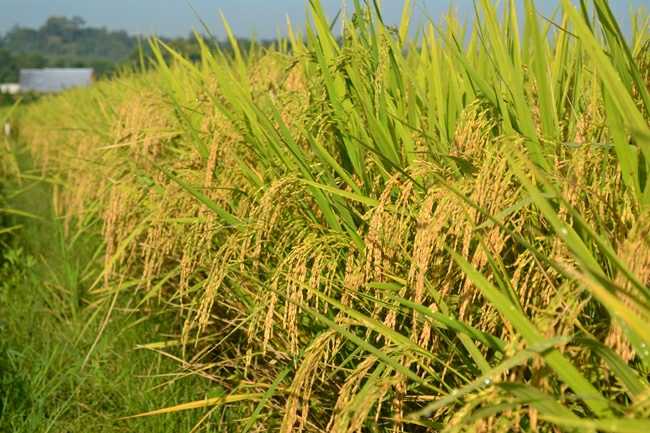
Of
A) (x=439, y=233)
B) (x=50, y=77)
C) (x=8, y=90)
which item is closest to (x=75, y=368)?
(x=439, y=233)

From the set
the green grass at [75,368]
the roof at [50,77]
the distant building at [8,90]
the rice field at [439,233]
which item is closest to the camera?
the rice field at [439,233]

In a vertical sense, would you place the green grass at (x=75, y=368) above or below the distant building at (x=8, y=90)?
above

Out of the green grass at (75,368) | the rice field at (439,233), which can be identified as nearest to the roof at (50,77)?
the green grass at (75,368)

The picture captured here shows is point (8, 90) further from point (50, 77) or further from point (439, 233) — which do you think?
point (50, 77)

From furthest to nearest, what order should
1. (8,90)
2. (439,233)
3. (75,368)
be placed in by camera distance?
(8,90)
(75,368)
(439,233)

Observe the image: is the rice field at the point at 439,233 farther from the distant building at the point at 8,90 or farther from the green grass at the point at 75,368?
the distant building at the point at 8,90

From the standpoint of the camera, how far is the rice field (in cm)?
119

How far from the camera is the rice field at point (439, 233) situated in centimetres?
119

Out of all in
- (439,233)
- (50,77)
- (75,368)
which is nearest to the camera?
(439,233)

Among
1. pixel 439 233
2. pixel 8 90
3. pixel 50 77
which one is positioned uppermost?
pixel 439 233

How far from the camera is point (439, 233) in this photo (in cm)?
164

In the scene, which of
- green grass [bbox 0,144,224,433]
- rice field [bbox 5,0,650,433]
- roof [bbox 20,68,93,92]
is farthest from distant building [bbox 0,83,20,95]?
rice field [bbox 5,0,650,433]

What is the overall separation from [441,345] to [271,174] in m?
0.81

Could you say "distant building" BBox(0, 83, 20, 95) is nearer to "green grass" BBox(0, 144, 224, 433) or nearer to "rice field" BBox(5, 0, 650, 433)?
"green grass" BBox(0, 144, 224, 433)
